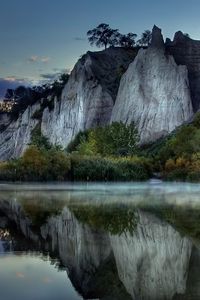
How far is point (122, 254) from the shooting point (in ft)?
40.6

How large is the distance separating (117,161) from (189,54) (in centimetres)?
3285

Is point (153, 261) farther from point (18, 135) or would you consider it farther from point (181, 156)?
point (18, 135)

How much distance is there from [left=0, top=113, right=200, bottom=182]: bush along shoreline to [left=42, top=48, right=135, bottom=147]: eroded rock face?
1648 centimetres

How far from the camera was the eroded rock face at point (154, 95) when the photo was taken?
82.7 metres

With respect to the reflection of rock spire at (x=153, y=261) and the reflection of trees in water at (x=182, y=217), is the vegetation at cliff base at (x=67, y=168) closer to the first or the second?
the reflection of trees in water at (x=182, y=217)

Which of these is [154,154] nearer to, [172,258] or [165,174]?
[165,174]

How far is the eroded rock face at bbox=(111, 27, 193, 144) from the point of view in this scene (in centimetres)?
8269

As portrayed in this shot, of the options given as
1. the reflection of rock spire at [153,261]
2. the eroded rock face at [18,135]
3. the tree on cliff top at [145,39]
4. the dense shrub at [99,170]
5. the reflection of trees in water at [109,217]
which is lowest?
the reflection of rock spire at [153,261]

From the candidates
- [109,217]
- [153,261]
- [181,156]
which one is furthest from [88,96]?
[153,261]

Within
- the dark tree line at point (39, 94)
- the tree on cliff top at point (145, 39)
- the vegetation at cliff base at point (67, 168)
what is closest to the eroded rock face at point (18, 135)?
the dark tree line at point (39, 94)

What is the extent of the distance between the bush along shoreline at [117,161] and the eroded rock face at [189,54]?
45.8ft

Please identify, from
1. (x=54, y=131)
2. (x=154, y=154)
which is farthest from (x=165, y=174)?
(x=54, y=131)

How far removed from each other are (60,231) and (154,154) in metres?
56.8

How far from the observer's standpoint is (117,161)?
64000mm
